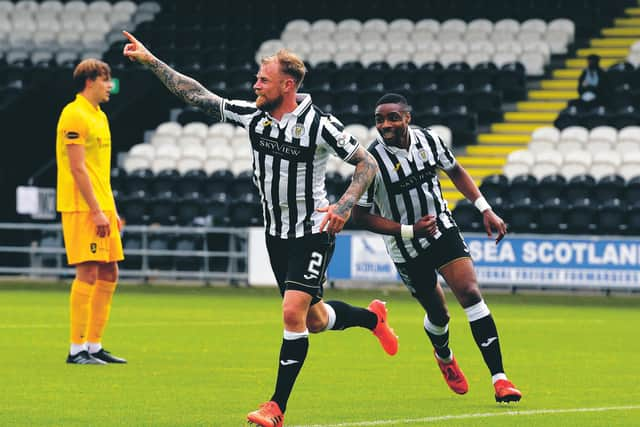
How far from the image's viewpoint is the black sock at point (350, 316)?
9.41m

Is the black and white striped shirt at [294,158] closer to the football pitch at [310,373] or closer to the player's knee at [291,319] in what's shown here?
the player's knee at [291,319]

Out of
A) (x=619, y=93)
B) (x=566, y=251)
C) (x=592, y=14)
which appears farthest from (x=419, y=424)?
(x=592, y=14)

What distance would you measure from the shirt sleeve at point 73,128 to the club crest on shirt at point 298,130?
3322 mm

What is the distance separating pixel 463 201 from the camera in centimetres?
2334

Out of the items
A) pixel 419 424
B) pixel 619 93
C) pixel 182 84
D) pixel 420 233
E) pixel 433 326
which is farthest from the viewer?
pixel 619 93

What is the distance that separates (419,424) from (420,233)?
5.20 ft

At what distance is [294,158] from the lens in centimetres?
788

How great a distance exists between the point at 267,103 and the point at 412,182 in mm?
1643

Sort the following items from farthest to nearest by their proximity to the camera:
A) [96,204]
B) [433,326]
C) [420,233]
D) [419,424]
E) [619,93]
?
[619,93] → [96,204] → [433,326] → [420,233] → [419,424]

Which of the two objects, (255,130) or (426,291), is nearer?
(255,130)

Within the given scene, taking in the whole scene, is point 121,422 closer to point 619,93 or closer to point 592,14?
point 619,93

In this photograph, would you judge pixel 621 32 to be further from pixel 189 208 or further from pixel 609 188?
pixel 189 208

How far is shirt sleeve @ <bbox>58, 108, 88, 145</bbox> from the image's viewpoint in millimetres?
10734

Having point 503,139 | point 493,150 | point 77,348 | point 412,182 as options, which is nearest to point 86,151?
point 77,348
